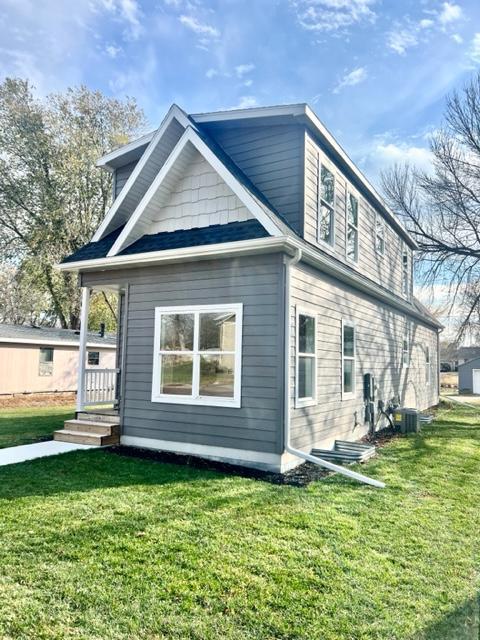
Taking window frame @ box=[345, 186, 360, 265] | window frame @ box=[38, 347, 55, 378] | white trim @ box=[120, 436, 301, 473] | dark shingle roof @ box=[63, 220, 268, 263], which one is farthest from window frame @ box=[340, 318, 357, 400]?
window frame @ box=[38, 347, 55, 378]

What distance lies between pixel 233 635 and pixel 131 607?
27.2 inches

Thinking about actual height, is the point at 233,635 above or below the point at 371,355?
below

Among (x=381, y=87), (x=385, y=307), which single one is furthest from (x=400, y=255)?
(x=381, y=87)

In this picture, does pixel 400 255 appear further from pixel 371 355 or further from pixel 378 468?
pixel 378 468

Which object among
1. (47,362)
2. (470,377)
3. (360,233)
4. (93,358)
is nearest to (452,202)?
(360,233)

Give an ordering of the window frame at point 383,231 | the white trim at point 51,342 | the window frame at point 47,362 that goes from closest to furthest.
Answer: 1. the window frame at point 383,231
2. the white trim at point 51,342
3. the window frame at point 47,362

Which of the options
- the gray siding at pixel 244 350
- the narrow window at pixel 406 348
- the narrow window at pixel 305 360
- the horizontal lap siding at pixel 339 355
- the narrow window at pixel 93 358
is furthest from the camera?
the narrow window at pixel 93 358

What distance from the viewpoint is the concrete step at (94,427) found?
7453 mm

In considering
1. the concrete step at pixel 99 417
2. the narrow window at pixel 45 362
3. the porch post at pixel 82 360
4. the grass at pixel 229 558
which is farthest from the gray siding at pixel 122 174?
the narrow window at pixel 45 362

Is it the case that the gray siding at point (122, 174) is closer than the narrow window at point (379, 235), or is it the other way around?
the gray siding at point (122, 174)

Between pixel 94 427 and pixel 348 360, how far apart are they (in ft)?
16.8

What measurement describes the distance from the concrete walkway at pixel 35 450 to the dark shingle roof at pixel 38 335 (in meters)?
11.0

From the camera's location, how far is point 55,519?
3992 millimetres

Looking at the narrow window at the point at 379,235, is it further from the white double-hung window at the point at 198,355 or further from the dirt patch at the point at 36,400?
the dirt patch at the point at 36,400
